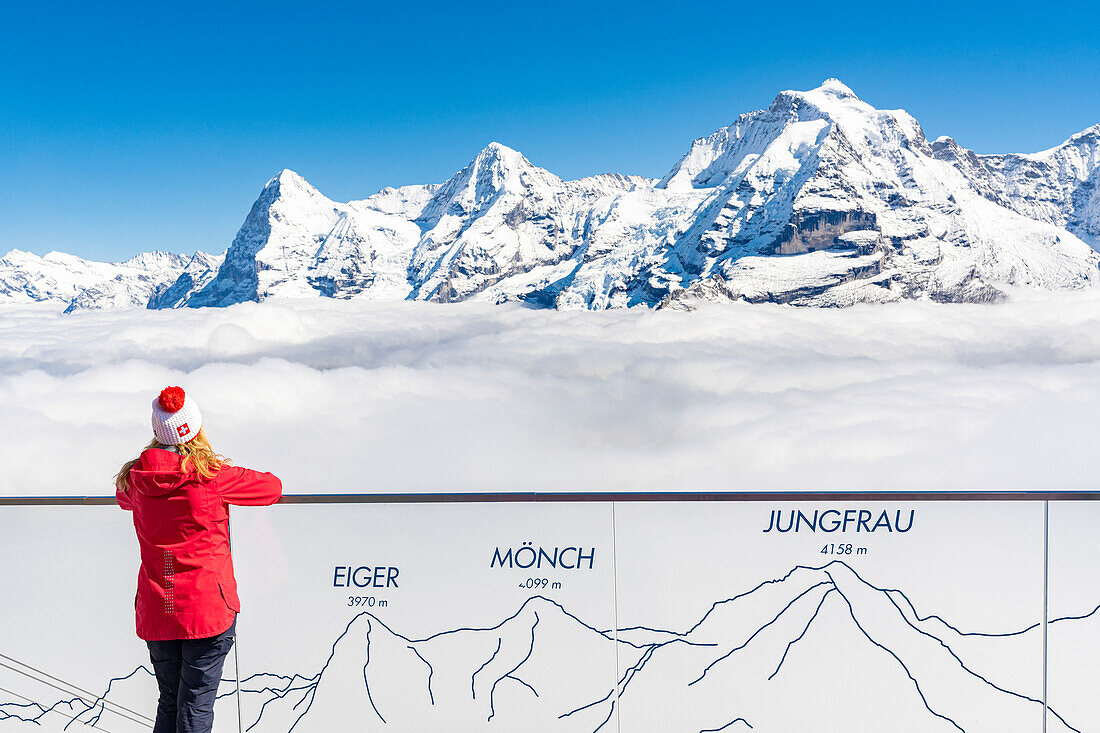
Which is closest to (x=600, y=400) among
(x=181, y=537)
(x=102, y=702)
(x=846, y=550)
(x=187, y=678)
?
(x=102, y=702)

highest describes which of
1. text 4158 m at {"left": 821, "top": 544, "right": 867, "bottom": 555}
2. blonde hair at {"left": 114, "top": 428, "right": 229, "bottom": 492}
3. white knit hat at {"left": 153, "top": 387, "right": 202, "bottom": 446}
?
white knit hat at {"left": 153, "top": 387, "right": 202, "bottom": 446}

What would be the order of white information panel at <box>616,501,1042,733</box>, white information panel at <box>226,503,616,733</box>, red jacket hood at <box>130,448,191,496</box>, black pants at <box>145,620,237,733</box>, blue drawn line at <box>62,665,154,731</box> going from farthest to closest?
blue drawn line at <box>62,665,154,731</box> < white information panel at <box>226,503,616,733</box> < white information panel at <box>616,501,1042,733</box> < black pants at <box>145,620,237,733</box> < red jacket hood at <box>130,448,191,496</box>

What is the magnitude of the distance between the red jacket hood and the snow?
124153 millimetres

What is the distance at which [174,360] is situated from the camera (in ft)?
532

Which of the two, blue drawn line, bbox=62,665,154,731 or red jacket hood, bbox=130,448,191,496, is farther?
blue drawn line, bbox=62,665,154,731

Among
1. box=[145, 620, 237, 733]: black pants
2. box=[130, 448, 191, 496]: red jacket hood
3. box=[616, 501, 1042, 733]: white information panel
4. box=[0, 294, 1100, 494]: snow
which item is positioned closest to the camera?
box=[130, 448, 191, 496]: red jacket hood

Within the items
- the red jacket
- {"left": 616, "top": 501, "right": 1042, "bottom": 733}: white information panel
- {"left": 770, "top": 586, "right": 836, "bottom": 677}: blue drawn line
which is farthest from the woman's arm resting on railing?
{"left": 770, "top": 586, "right": 836, "bottom": 677}: blue drawn line

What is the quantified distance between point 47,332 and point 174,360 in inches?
1316

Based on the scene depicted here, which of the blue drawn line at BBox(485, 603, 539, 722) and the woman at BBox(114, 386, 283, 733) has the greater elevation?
the woman at BBox(114, 386, 283, 733)

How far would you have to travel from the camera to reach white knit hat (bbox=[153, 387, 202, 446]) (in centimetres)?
246

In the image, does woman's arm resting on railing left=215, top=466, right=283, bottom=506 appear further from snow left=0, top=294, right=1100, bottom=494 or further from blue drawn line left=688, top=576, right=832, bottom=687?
snow left=0, top=294, right=1100, bottom=494

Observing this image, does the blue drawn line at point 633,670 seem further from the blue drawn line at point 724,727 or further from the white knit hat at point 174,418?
the white knit hat at point 174,418

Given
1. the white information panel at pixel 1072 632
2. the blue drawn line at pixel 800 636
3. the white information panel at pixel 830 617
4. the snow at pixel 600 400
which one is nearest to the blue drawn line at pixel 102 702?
the white information panel at pixel 830 617

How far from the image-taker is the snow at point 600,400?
13862cm
